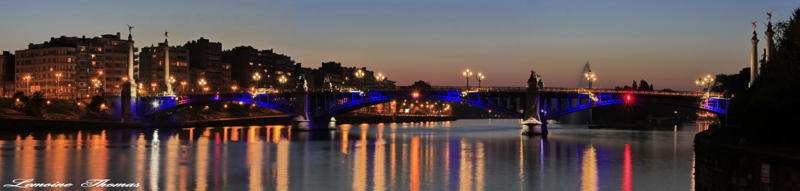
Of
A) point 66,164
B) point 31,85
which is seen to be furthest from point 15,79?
point 66,164

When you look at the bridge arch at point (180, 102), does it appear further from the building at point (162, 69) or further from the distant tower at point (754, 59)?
the distant tower at point (754, 59)

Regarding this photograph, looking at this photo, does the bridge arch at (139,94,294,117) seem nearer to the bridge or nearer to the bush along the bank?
the bridge

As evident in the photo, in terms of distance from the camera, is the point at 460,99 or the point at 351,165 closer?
the point at 351,165

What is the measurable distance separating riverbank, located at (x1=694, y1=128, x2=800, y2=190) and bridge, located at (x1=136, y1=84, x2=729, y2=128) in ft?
179

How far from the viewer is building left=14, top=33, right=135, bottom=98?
17075cm

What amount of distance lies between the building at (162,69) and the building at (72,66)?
10881mm

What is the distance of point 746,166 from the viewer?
27219 mm

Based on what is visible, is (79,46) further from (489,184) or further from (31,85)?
(489,184)

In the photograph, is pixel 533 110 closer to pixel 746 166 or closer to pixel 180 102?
pixel 180 102

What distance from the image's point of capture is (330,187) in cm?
4412

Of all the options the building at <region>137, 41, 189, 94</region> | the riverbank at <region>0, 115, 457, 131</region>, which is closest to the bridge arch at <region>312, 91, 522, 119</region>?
the riverbank at <region>0, 115, 457, 131</region>

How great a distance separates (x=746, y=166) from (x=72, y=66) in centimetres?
17047

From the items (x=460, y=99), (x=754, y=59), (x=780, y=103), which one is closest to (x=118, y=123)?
(x=460, y=99)

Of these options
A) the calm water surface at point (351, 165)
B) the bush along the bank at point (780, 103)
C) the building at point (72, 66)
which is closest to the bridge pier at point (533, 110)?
the calm water surface at point (351, 165)
